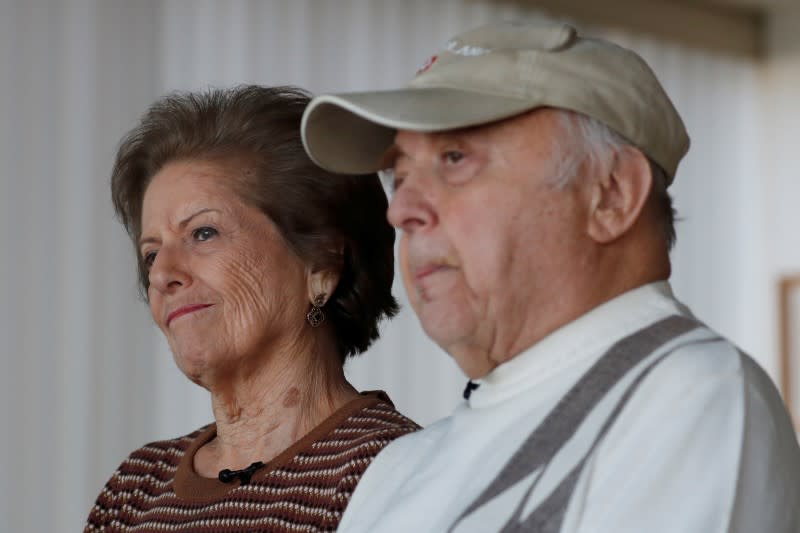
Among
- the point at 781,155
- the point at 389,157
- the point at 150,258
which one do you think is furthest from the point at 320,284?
the point at 781,155

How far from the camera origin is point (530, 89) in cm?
119

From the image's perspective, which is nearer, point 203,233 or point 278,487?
point 278,487

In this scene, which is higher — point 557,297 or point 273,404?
point 557,297

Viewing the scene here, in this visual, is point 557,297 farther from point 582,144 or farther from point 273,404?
point 273,404

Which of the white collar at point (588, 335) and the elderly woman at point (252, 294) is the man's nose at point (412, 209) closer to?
the white collar at point (588, 335)

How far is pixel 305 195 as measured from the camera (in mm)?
1858

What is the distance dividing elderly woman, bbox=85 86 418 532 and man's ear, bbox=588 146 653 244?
2.05 feet

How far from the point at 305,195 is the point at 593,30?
3826 millimetres

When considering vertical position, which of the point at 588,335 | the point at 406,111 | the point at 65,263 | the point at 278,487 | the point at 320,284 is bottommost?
the point at 65,263

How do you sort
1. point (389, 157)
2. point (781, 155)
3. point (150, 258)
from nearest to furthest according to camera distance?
point (389, 157)
point (150, 258)
point (781, 155)

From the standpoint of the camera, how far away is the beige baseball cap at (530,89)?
1.19m

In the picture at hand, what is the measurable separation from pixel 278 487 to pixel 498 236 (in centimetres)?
68

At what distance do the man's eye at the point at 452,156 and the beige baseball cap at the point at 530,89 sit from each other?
0.04 metres

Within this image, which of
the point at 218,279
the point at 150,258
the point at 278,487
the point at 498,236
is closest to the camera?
the point at 498,236
